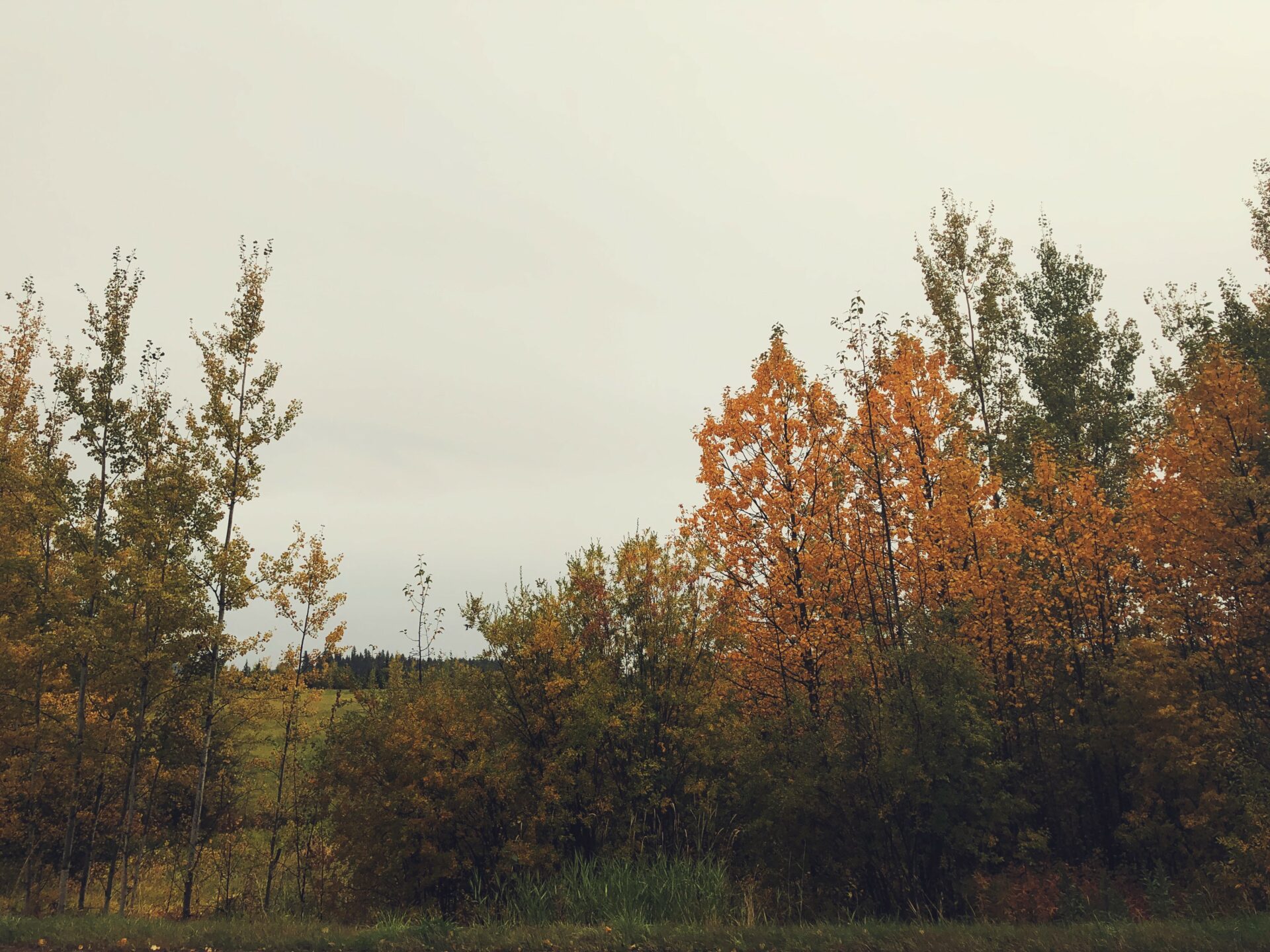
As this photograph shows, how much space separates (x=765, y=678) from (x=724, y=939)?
31.4 ft

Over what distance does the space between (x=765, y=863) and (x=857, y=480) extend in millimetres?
7665

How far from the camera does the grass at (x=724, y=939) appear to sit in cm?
735

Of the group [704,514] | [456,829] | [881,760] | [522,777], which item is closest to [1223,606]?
[881,760]

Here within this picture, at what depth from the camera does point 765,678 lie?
17.1 m

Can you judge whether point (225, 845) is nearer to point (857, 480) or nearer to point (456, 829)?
point (456, 829)

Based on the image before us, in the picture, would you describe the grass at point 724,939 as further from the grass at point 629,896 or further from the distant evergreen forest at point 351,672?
the distant evergreen forest at point 351,672

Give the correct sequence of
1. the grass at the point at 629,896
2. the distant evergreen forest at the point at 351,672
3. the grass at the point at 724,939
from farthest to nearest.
Result: the distant evergreen forest at the point at 351,672
the grass at the point at 629,896
the grass at the point at 724,939

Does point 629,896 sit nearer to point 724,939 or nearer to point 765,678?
point 724,939

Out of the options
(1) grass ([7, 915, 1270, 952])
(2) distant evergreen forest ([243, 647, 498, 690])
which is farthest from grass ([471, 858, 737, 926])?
(2) distant evergreen forest ([243, 647, 498, 690])

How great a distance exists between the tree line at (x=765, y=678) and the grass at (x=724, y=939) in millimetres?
2748

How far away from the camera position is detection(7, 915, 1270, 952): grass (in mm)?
7348

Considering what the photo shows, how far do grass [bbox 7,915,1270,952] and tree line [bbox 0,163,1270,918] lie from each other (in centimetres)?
275

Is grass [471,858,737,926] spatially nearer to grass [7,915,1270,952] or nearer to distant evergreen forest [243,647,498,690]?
grass [7,915,1270,952]

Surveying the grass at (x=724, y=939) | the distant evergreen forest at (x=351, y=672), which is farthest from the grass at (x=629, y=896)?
the distant evergreen forest at (x=351, y=672)
